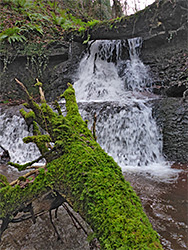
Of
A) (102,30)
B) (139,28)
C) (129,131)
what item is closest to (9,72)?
(102,30)

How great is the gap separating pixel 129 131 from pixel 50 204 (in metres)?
3.63

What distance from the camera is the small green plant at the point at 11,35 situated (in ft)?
28.0

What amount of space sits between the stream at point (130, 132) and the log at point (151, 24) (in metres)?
0.78

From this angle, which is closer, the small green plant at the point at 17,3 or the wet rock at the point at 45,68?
the wet rock at the point at 45,68

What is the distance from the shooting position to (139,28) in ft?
24.0

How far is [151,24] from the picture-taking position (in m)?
7.09

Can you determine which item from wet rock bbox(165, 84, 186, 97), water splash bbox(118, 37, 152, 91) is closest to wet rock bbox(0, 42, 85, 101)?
water splash bbox(118, 37, 152, 91)

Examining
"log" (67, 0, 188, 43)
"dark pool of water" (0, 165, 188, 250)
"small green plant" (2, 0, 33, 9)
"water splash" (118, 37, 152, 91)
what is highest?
"small green plant" (2, 0, 33, 9)

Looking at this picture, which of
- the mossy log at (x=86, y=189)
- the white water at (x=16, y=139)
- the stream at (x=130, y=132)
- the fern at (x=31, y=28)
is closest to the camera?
the mossy log at (x=86, y=189)

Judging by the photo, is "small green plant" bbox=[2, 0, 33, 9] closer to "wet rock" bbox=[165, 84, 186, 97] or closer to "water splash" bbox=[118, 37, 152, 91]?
"water splash" bbox=[118, 37, 152, 91]

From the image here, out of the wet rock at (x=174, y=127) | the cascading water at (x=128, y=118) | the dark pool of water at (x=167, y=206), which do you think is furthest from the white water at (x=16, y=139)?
the wet rock at (x=174, y=127)

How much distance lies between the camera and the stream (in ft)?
8.27

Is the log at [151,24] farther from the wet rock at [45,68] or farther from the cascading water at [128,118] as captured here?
the wet rock at [45,68]

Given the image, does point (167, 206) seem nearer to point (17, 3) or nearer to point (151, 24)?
point (151, 24)
